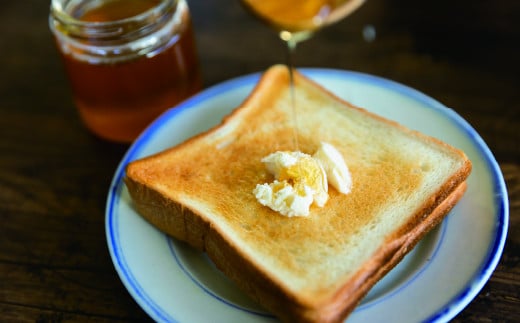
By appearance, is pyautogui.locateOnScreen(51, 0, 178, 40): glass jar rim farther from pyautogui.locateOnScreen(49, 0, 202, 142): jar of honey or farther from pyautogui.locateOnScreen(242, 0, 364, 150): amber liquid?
pyautogui.locateOnScreen(242, 0, 364, 150): amber liquid

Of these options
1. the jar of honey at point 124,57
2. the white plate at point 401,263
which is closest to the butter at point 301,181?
the white plate at point 401,263

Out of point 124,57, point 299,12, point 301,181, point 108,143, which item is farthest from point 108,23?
point 301,181

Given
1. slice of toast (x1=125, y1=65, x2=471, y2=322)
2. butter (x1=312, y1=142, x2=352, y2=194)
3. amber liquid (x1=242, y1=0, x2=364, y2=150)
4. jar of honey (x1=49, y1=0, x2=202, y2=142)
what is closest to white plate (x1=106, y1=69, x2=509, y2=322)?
slice of toast (x1=125, y1=65, x2=471, y2=322)

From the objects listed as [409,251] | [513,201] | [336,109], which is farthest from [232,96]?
[513,201]

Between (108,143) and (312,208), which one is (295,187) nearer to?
(312,208)

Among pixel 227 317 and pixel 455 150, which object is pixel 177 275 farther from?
pixel 455 150

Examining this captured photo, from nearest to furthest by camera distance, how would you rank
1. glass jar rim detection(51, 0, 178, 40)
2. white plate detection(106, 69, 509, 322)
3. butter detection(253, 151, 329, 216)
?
white plate detection(106, 69, 509, 322), butter detection(253, 151, 329, 216), glass jar rim detection(51, 0, 178, 40)
